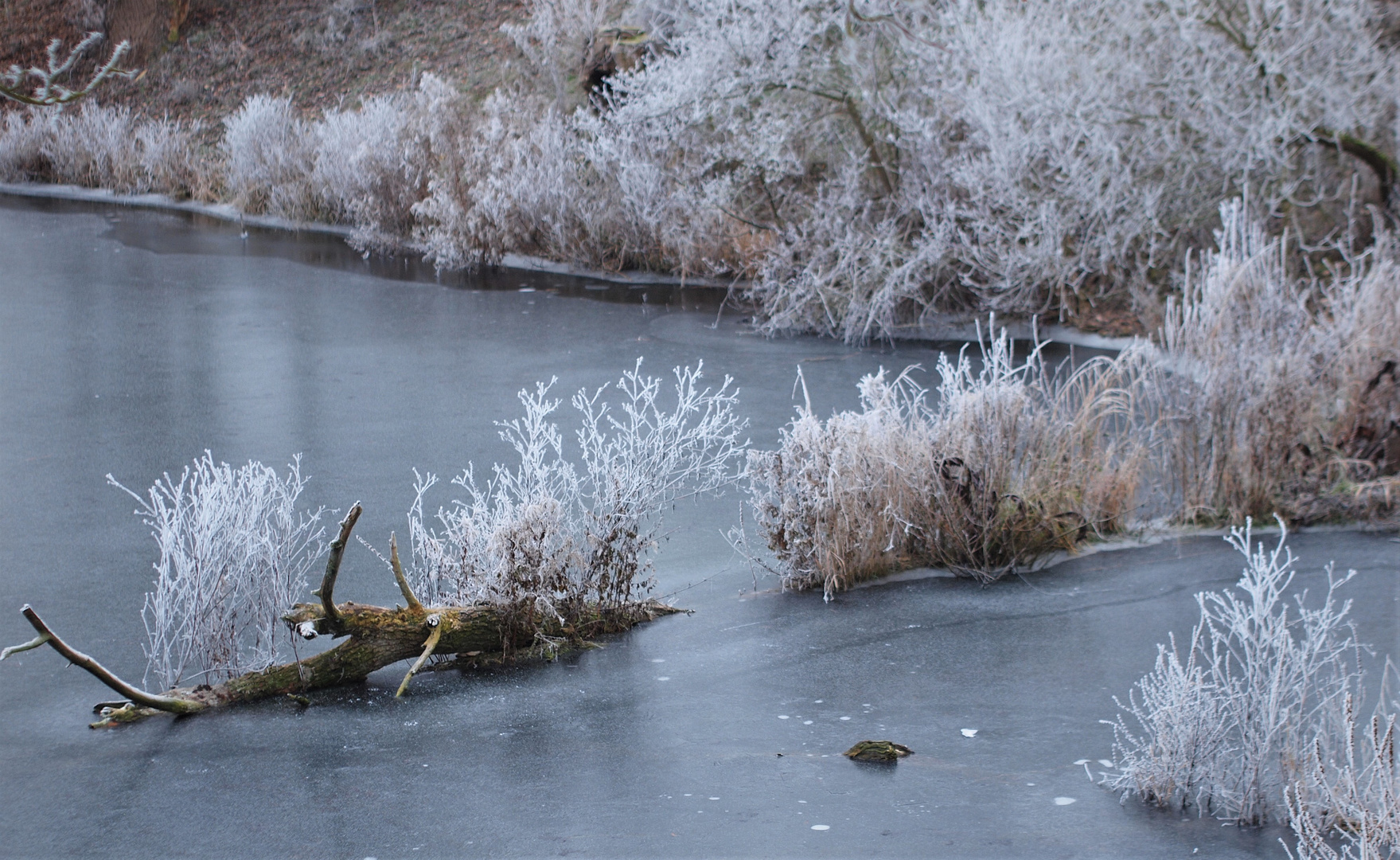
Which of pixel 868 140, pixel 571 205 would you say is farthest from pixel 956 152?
pixel 571 205

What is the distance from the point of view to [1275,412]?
23.6ft

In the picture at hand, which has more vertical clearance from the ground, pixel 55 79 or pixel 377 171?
pixel 377 171

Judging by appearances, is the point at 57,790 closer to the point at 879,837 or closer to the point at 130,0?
the point at 879,837

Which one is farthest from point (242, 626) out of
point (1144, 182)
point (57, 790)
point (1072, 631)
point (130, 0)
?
point (130, 0)

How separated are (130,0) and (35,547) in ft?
106

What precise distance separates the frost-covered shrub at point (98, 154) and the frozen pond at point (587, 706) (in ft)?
46.9

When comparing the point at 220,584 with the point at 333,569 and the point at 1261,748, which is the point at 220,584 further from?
the point at 1261,748

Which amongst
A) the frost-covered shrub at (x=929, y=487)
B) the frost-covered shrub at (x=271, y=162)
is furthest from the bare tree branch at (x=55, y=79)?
the frost-covered shrub at (x=271, y=162)

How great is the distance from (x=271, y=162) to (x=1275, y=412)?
17.4 meters

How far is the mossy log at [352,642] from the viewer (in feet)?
15.5

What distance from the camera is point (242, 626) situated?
204 inches

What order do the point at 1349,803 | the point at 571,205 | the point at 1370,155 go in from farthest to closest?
the point at 571,205 < the point at 1370,155 < the point at 1349,803

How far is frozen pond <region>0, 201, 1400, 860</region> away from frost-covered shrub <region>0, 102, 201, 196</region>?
562 inches

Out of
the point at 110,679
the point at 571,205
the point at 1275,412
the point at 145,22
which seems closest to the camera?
the point at 110,679
